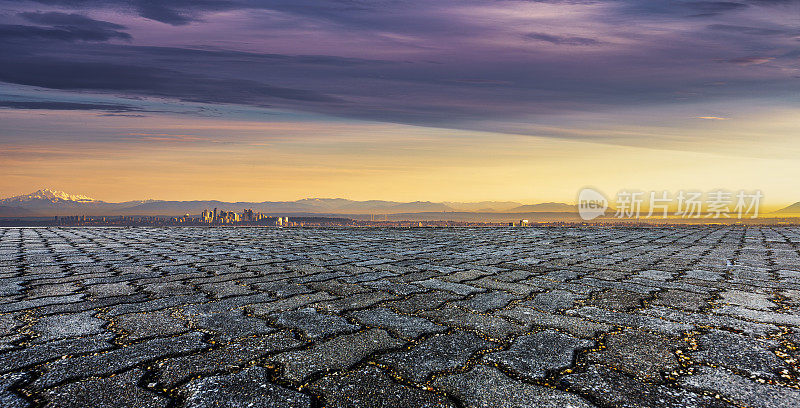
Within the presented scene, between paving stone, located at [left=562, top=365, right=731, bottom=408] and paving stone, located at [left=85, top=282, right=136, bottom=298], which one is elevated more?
paving stone, located at [left=562, top=365, right=731, bottom=408]

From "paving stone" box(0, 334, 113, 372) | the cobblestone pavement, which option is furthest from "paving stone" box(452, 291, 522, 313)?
"paving stone" box(0, 334, 113, 372)

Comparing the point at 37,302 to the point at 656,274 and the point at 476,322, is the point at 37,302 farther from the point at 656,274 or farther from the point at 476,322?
the point at 656,274

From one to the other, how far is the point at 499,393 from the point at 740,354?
4.00ft

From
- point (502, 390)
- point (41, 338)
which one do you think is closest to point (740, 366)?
point (502, 390)

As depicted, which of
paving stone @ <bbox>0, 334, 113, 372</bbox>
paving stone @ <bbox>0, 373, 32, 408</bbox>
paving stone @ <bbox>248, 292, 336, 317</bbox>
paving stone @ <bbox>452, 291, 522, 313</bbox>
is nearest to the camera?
paving stone @ <bbox>0, 373, 32, 408</bbox>

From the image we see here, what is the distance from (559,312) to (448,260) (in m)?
2.35

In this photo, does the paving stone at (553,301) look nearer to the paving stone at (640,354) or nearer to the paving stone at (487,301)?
the paving stone at (487,301)

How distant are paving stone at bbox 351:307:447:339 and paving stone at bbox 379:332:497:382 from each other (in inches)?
4.3

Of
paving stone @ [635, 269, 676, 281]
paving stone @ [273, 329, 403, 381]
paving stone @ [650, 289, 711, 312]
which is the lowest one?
paving stone @ [273, 329, 403, 381]

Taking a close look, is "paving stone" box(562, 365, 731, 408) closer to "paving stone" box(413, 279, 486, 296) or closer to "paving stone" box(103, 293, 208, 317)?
"paving stone" box(413, 279, 486, 296)

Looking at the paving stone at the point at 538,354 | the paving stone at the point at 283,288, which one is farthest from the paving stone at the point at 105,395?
the paving stone at the point at 283,288

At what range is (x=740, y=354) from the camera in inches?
69.3

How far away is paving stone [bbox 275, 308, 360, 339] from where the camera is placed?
2045mm

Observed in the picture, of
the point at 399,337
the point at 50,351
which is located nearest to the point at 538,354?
the point at 399,337
